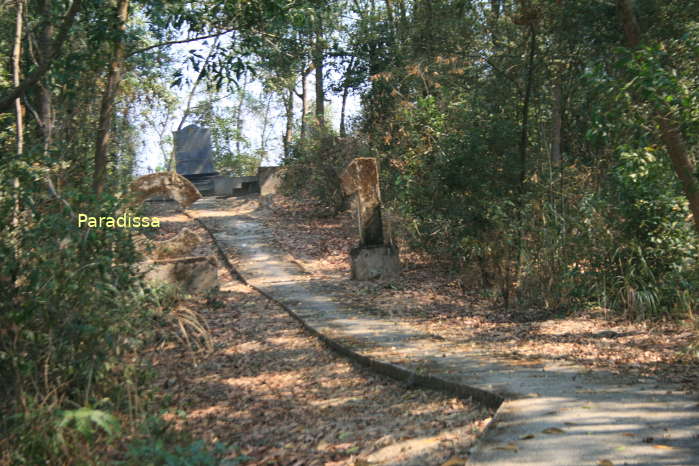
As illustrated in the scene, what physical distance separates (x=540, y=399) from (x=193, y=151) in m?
27.6

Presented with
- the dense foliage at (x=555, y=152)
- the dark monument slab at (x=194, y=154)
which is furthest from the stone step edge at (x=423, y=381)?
the dark monument slab at (x=194, y=154)

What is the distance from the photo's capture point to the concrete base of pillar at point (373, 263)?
40.6ft

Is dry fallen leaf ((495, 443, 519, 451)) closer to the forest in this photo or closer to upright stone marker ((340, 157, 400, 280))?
the forest

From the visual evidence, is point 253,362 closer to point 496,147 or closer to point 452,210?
point 452,210

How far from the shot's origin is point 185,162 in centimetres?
3023

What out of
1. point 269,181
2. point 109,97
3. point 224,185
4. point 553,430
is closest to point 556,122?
point 109,97

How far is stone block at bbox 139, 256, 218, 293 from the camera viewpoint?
10.8 m

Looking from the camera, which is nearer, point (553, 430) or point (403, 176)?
point (553, 430)

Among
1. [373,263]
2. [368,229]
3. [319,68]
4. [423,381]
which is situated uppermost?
[319,68]

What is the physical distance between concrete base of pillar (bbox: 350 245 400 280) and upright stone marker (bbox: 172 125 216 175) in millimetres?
18708

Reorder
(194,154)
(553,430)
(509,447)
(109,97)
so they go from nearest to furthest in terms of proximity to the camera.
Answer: (509,447), (553,430), (109,97), (194,154)

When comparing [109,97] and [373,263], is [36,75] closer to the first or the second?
[109,97]

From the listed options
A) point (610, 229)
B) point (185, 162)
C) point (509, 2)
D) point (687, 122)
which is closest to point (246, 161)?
point (185, 162)

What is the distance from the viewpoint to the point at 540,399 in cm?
508
